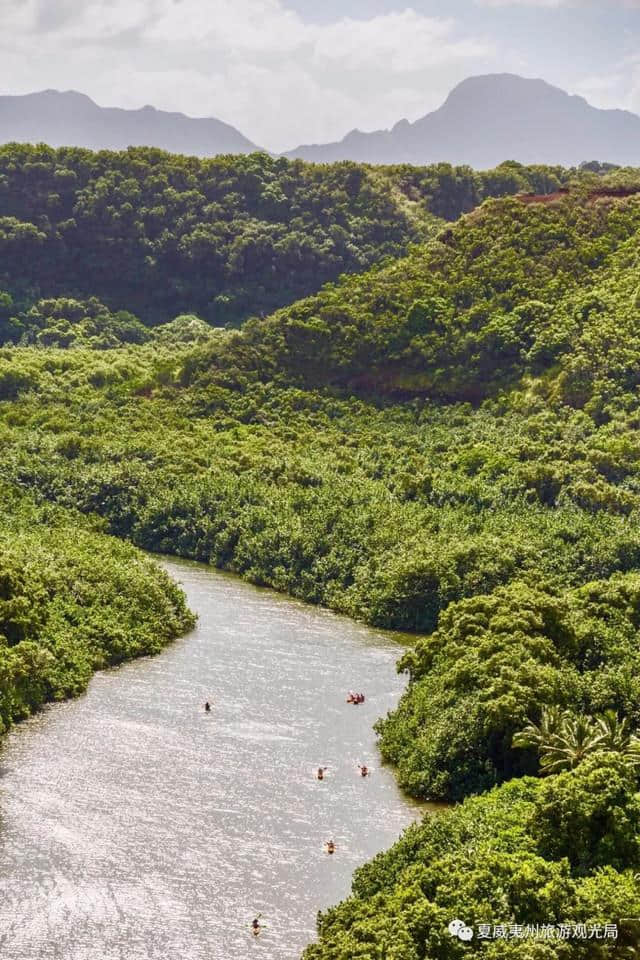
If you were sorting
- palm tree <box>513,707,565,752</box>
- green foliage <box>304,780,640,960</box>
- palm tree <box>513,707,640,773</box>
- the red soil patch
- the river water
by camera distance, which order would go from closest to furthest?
green foliage <box>304,780,640,960</box> → the river water → palm tree <box>513,707,640,773</box> → palm tree <box>513,707,565,752</box> → the red soil patch

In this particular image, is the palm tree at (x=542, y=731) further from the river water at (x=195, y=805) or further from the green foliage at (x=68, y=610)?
the green foliage at (x=68, y=610)

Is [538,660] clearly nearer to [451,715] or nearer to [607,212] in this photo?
[451,715]

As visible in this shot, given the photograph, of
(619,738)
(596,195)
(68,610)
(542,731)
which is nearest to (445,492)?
(68,610)

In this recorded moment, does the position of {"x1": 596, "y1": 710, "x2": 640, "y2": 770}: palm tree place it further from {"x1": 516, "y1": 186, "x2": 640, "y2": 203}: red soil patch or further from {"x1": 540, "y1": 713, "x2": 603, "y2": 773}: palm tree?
{"x1": 516, "y1": 186, "x2": 640, "y2": 203}: red soil patch

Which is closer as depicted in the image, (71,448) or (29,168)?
(71,448)

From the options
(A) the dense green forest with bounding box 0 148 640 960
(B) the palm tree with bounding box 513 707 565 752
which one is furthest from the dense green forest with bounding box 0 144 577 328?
(B) the palm tree with bounding box 513 707 565 752

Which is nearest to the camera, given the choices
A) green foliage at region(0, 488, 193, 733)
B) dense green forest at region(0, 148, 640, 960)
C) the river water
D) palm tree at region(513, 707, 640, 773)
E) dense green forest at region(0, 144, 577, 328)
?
dense green forest at region(0, 148, 640, 960)

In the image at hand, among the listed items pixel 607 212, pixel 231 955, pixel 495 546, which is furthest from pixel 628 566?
pixel 607 212
